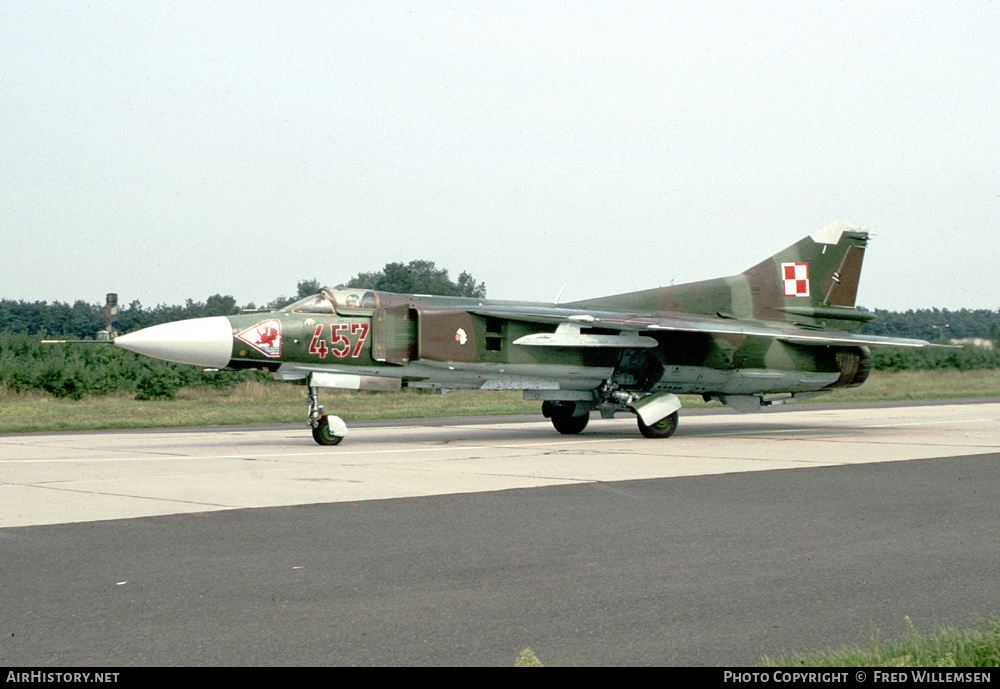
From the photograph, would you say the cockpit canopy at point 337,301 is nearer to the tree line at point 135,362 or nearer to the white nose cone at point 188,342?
the white nose cone at point 188,342

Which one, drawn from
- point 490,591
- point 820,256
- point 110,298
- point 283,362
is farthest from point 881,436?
point 110,298

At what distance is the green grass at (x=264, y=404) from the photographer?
25.0 metres

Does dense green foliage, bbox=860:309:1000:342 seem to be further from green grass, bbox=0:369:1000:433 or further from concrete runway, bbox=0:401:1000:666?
concrete runway, bbox=0:401:1000:666

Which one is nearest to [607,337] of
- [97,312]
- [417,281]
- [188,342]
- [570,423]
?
[570,423]

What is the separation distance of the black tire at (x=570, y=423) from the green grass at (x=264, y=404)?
7087 mm

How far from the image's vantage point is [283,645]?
510 cm

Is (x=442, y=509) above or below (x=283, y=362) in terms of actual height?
below

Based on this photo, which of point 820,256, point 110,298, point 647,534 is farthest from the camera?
point 110,298

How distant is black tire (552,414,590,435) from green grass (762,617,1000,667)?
15.6 meters

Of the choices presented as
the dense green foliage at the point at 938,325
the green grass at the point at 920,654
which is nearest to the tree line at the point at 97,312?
the dense green foliage at the point at 938,325

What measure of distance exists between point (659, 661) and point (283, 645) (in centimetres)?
184

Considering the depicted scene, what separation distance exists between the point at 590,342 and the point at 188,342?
691 centimetres
